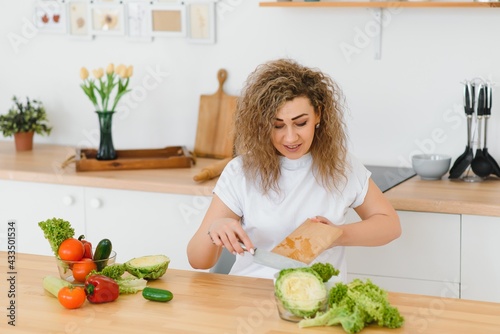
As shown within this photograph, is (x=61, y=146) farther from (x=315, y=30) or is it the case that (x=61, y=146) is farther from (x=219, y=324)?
(x=219, y=324)

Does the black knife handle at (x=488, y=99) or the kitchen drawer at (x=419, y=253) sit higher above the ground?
the black knife handle at (x=488, y=99)

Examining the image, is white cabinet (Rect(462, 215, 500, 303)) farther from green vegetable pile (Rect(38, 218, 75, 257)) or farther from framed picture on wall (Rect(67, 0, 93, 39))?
framed picture on wall (Rect(67, 0, 93, 39))

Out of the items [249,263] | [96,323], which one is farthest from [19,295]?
[249,263]

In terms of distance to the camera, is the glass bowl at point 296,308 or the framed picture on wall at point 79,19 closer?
the glass bowl at point 296,308

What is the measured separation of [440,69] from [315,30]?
1.86ft

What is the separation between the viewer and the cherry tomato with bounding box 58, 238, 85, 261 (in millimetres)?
2162

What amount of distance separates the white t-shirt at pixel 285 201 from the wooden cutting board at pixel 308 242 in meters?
0.36

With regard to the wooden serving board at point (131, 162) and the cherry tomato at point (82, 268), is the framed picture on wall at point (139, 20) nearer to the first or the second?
the wooden serving board at point (131, 162)

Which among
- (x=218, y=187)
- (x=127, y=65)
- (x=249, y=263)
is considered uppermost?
(x=127, y=65)

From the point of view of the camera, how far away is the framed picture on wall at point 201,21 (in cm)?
383

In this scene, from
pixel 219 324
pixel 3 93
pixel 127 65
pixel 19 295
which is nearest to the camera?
pixel 219 324

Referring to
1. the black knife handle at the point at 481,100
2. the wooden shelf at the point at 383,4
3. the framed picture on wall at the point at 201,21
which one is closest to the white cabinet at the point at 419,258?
the black knife handle at the point at 481,100

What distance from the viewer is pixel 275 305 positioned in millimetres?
2055

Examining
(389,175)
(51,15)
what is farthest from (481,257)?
(51,15)
